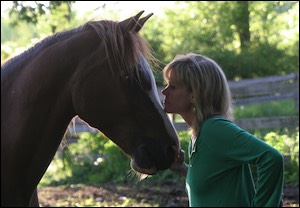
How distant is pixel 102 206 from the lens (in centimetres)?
685

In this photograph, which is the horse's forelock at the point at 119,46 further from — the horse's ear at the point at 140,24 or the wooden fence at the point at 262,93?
the wooden fence at the point at 262,93

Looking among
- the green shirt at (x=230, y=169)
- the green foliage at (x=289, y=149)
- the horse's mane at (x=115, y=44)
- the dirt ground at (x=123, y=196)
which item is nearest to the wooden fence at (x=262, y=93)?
the green foliage at (x=289, y=149)

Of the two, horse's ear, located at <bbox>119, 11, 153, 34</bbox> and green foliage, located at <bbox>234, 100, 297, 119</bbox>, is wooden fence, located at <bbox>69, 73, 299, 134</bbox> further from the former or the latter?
horse's ear, located at <bbox>119, 11, 153, 34</bbox>

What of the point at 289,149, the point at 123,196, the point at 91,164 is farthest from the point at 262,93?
the point at 123,196

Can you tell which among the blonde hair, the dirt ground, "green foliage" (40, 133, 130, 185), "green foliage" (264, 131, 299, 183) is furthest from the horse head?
"green foliage" (40, 133, 130, 185)

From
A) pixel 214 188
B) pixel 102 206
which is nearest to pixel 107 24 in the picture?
pixel 214 188

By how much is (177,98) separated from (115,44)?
1.20ft

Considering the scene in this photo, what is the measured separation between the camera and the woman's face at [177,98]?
2420 millimetres

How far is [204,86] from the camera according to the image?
2.36 m

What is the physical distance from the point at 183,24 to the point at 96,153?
1186 cm

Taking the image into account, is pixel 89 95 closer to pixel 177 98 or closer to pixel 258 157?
pixel 177 98

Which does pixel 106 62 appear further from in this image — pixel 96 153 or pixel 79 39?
pixel 96 153

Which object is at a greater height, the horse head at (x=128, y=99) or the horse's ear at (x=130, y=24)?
the horse's ear at (x=130, y=24)

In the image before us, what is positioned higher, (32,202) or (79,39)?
(79,39)
